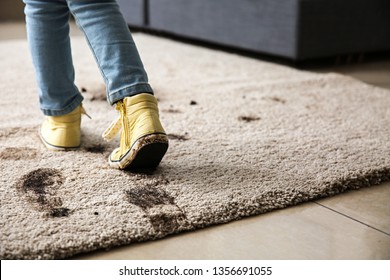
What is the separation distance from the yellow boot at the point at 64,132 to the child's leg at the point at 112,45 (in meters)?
0.22

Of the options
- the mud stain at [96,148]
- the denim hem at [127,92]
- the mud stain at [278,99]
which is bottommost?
the mud stain at [278,99]

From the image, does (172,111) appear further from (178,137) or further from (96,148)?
(96,148)

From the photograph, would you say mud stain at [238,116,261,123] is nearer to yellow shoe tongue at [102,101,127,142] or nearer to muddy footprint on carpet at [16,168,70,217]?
yellow shoe tongue at [102,101,127,142]

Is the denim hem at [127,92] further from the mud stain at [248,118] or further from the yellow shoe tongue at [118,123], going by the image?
the mud stain at [248,118]

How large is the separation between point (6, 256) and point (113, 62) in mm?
409

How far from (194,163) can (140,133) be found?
18 cm

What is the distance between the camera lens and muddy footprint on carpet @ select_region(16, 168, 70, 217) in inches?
39.4

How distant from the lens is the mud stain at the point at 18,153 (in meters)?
1.25

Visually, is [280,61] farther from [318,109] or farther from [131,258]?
[131,258]

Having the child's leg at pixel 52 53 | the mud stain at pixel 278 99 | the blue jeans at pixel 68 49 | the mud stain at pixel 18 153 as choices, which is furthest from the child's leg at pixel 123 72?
the mud stain at pixel 278 99

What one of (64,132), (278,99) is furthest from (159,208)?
(278,99)

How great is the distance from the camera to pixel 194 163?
1230 mm

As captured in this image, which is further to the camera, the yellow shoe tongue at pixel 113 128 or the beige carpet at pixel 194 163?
the yellow shoe tongue at pixel 113 128
